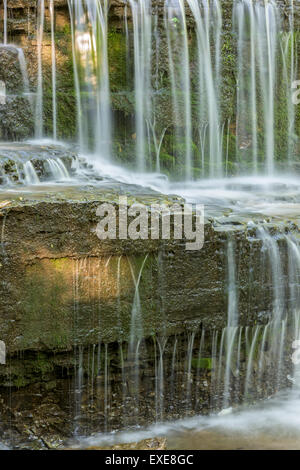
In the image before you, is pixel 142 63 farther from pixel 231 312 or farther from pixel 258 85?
pixel 231 312

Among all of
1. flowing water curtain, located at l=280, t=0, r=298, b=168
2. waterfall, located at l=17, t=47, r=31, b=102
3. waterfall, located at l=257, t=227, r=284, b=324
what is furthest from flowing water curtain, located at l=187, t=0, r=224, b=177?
waterfall, located at l=257, t=227, r=284, b=324

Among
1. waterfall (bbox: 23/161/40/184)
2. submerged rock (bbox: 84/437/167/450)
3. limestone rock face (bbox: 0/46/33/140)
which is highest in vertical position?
limestone rock face (bbox: 0/46/33/140)

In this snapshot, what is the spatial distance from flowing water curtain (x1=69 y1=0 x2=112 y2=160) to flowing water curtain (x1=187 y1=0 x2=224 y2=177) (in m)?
1.38

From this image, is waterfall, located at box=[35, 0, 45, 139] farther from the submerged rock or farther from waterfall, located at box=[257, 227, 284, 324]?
the submerged rock

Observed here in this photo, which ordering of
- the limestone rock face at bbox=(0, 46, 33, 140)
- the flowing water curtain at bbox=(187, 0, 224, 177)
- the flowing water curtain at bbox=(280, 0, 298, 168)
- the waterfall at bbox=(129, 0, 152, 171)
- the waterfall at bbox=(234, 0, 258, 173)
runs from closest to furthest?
the limestone rock face at bbox=(0, 46, 33, 140)
the waterfall at bbox=(129, 0, 152, 171)
the flowing water curtain at bbox=(187, 0, 224, 177)
the waterfall at bbox=(234, 0, 258, 173)
the flowing water curtain at bbox=(280, 0, 298, 168)

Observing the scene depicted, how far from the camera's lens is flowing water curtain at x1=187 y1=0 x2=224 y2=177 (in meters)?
8.41

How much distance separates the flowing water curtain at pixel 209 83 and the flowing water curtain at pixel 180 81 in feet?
0.60

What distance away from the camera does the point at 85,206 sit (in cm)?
412

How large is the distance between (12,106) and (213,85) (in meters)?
2.99

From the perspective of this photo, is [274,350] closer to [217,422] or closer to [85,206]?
[217,422]

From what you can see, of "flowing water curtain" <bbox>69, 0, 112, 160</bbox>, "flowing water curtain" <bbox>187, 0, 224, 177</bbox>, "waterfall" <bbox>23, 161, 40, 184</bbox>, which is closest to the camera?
"waterfall" <bbox>23, 161, 40, 184</bbox>

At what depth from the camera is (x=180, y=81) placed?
8352 millimetres
